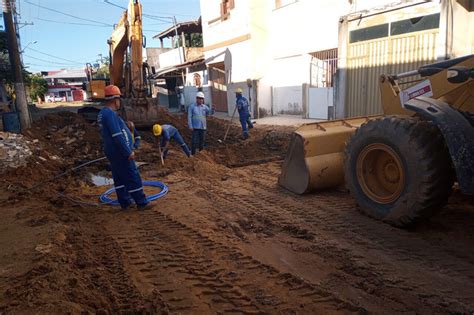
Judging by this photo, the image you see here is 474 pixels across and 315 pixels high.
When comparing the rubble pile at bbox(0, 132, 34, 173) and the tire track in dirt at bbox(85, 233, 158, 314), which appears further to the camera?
the rubble pile at bbox(0, 132, 34, 173)

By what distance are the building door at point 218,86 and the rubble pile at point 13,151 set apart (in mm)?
14302

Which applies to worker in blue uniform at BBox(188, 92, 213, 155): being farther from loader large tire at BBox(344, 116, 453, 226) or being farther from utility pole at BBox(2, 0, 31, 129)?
utility pole at BBox(2, 0, 31, 129)

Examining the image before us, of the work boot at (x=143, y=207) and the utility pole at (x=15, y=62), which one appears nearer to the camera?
the work boot at (x=143, y=207)

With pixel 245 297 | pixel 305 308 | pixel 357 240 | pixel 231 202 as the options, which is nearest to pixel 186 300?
pixel 245 297

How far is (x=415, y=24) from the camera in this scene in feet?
35.5

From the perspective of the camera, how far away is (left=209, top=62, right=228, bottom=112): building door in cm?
2329

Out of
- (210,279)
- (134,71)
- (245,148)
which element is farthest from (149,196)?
(134,71)

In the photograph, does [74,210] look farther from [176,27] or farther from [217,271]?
[176,27]

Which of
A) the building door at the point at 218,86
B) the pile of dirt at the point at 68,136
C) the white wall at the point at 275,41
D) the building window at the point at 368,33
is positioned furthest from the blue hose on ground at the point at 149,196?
the building door at the point at 218,86

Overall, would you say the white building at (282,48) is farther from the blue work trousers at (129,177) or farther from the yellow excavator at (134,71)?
the blue work trousers at (129,177)

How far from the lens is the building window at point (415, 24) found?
10328 mm

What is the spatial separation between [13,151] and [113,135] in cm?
528

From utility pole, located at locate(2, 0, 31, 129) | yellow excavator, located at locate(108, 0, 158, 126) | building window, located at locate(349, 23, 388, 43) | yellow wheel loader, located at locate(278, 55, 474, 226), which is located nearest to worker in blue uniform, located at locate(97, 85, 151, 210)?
yellow wheel loader, located at locate(278, 55, 474, 226)

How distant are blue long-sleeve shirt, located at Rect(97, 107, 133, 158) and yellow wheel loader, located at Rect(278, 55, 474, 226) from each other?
2970 mm
